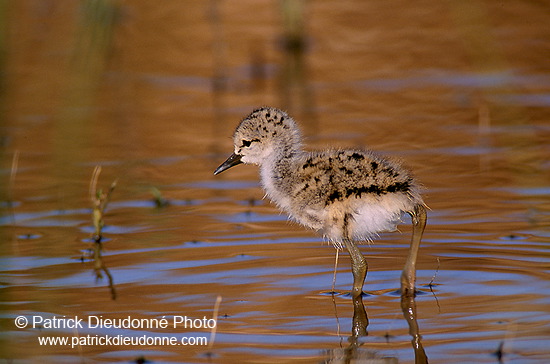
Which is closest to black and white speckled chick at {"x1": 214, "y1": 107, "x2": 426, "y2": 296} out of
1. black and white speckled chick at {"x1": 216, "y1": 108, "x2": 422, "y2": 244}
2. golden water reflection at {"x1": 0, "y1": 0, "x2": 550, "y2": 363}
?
black and white speckled chick at {"x1": 216, "y1": 108, "x2": 422, "y2": 244}

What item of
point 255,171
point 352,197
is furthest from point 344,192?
point 255,171

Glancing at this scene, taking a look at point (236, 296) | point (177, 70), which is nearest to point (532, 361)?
point (236, 296)

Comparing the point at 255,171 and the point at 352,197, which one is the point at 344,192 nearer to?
the point at 352,197

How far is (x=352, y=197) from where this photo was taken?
580 cm

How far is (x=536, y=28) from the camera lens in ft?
46.7

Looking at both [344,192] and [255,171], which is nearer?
[344,192]

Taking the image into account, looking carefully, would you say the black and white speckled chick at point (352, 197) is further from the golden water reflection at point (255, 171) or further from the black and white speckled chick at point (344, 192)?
the golden water reflection at point (255, 171)

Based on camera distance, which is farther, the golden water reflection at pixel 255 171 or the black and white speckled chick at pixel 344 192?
the black and white speckled chick at pixel 344 192

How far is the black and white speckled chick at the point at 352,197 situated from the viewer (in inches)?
227

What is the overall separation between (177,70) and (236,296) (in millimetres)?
7760

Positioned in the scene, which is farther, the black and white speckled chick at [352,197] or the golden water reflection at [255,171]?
the black and white speckled chick at [352,197]

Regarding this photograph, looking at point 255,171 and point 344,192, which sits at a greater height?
point 255,171

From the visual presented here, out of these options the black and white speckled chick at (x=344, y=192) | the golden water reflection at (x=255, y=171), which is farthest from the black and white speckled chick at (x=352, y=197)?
the golden water reflection at (x=255, y=171)

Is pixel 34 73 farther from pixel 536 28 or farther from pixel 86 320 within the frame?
pixel 86 320
